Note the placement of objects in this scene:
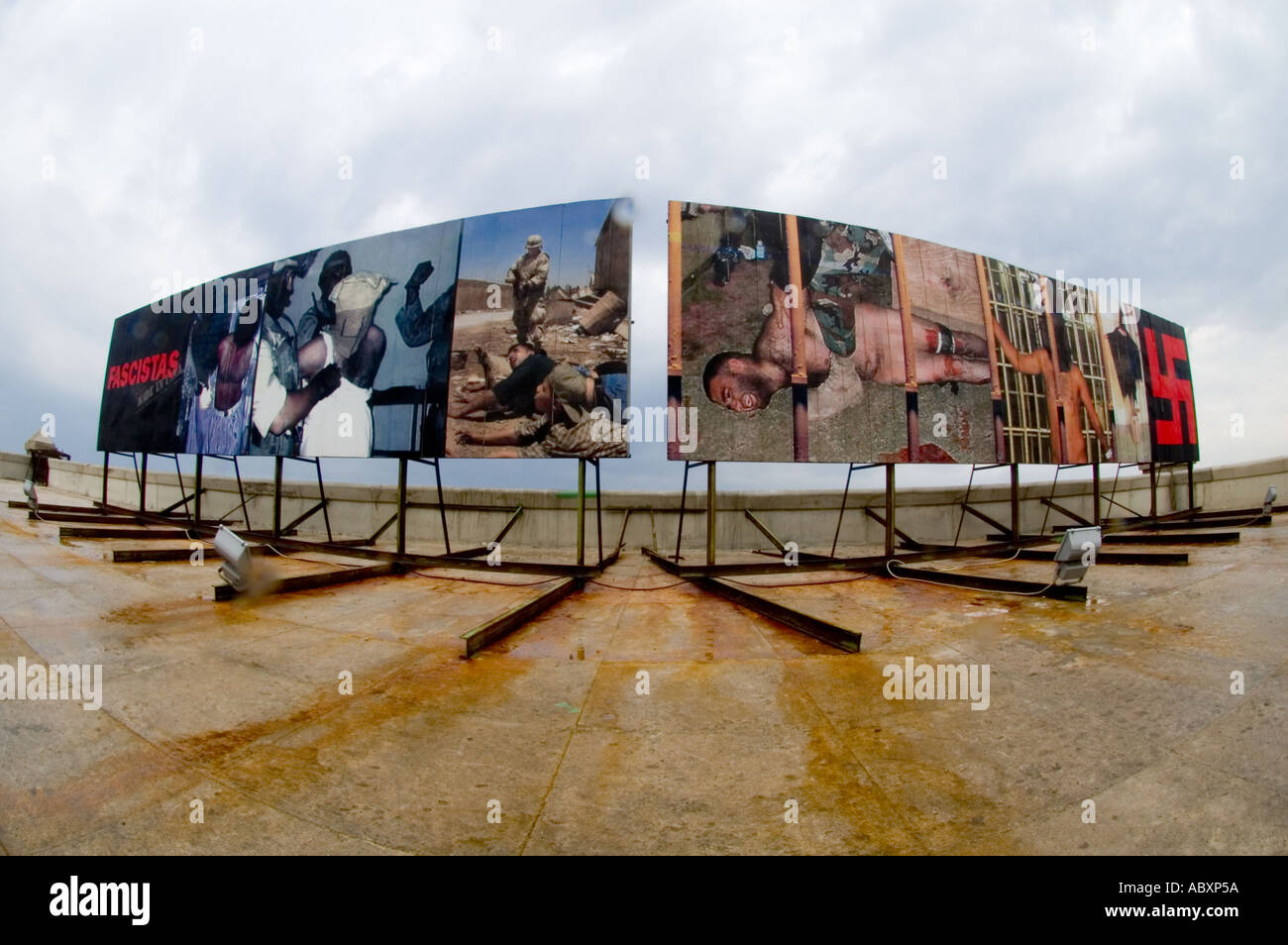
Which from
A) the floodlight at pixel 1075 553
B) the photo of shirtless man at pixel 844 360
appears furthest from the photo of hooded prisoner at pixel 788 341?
the floodlight at pixel 1075 553

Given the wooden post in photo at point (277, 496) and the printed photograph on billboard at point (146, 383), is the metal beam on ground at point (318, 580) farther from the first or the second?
the printed photograph on billboard at point (146, 383)

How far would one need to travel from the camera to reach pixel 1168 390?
495 inches

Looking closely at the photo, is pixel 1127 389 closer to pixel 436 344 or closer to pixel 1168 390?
pixel 1168 390

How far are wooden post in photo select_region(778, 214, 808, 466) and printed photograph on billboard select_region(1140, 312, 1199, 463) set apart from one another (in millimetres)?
10513

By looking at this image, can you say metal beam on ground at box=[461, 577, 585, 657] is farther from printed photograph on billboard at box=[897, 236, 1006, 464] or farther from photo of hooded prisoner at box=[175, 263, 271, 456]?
photo of hooded prisoner at box=[175, 263, 271, 456]

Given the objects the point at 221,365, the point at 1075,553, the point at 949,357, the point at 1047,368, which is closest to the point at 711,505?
the point at 1075,553

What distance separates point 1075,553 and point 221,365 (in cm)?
1583

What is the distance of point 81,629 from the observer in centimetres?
397

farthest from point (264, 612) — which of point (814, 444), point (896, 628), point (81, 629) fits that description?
point (814, 444)

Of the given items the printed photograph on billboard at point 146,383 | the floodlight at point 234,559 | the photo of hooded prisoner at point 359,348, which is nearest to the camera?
the floodlight at point 234,559

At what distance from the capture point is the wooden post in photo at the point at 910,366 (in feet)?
28.2

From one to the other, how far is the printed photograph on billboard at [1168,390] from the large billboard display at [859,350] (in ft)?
10.4

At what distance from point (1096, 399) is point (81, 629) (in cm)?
1663
